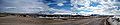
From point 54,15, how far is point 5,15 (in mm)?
696

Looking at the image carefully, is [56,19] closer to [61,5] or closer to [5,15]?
[61,5]

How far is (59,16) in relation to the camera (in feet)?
7.96

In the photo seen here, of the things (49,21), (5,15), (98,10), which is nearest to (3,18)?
(5,15)

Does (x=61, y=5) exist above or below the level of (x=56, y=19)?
above

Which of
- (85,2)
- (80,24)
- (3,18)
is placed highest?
(85,2)

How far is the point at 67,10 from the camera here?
8.00 ft

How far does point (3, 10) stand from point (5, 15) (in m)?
0.08

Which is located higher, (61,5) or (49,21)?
(61,5)

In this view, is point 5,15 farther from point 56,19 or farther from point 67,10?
point 67,10

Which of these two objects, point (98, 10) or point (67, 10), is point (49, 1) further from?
point (98, 10)

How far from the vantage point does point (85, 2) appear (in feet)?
7.93

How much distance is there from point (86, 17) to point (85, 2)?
216 millimetres

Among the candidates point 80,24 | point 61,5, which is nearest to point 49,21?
point 61,5

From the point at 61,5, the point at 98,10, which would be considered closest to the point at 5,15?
the point at 61,5
